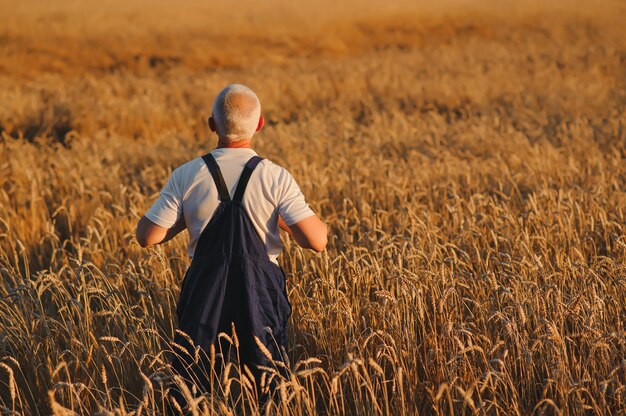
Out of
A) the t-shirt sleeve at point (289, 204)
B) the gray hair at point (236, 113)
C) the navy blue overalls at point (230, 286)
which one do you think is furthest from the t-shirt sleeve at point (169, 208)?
the t-shirt sleeve at point (289, 204)

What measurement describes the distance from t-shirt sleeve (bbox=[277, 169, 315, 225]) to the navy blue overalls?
0.41 ft

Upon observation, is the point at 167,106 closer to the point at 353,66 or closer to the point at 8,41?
the point at 353,66

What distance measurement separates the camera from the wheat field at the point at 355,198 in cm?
296

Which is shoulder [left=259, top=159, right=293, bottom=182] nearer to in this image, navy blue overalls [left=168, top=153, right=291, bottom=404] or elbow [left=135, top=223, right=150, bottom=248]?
navy blue overalls [left=168, top=153, right=291, bottom=404]

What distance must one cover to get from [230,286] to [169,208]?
368 mm

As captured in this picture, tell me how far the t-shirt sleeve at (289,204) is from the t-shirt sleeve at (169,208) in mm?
380

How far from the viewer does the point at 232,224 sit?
261 centimetres

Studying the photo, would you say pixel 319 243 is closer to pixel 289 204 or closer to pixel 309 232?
pixel 309 232

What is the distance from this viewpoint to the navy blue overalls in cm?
262

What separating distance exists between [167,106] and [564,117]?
6325mm

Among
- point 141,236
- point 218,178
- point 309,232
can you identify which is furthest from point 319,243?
point 141,236

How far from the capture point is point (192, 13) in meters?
25.9

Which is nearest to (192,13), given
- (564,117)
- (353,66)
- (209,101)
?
(353,66)

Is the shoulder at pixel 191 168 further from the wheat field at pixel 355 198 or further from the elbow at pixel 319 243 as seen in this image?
the wheat field at pixel 355 198
